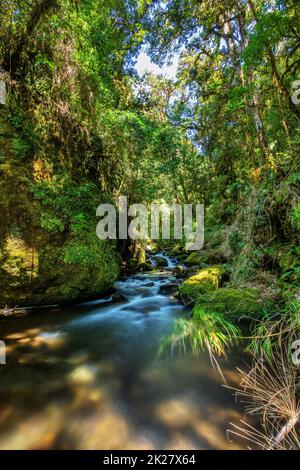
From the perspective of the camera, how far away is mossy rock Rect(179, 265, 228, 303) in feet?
15.3

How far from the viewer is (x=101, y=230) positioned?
5.46 metres

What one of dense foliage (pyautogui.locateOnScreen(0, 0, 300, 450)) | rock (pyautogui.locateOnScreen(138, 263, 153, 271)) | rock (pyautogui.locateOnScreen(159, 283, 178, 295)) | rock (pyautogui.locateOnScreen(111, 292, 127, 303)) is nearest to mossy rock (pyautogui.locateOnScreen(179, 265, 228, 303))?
dense foliage (pyautogui.locateOnScreen(0, 0, 300, 450))

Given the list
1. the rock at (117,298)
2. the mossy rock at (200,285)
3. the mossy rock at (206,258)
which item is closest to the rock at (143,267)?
the mossy rock at (206,258)

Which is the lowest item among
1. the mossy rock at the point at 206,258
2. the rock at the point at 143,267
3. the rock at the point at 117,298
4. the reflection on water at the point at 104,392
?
the reflection on water at the point at 104,392

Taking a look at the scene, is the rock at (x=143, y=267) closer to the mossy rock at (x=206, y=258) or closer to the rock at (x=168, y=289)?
the mossy rock at (x=206, y=258)

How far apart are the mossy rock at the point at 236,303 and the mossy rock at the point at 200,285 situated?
686mm

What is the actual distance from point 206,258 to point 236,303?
4.69m

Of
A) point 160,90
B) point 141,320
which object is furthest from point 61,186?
point 160,90

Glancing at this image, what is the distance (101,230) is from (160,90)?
26.8 feet

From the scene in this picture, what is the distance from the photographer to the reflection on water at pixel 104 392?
176 centimetres

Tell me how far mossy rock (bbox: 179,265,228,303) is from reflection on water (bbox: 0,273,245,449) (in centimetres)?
115

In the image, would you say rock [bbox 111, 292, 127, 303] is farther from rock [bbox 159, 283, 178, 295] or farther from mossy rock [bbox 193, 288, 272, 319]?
mossy rock [bbox 193, 288, 272, 319]

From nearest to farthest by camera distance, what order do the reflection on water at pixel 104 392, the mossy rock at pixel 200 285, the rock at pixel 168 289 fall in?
the reflection on water at pixel 104 392, the mossy rock at pixel 200 285, the rock at pixel 168 289

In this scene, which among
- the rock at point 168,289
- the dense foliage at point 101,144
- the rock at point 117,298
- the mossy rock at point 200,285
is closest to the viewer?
the dense foliage at point 101,144
